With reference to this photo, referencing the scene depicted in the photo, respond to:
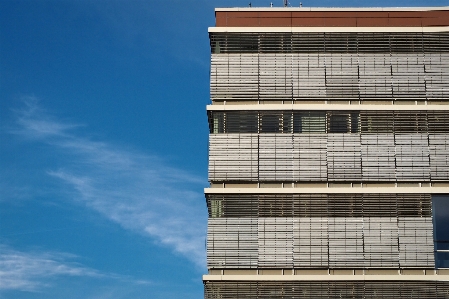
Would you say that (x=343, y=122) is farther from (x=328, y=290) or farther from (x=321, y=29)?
(x=328, y=290)

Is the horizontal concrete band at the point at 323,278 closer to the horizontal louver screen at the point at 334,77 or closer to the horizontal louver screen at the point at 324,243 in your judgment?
the horizontal louver screen at the point at 324,243

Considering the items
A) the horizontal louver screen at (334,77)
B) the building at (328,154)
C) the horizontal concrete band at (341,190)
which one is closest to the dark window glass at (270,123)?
the building at (328,154)

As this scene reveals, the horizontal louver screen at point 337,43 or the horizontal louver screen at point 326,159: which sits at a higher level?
the horizontal louver screen at point 337,43

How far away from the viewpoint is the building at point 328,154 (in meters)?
59.8

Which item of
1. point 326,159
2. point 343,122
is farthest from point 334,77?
point 326,159

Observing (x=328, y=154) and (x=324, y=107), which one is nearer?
(x=328, y=154)

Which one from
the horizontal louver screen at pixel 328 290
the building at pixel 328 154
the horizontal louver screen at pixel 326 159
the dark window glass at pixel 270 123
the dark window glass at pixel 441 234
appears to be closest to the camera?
the horizontal louver screen at pixel 328 290

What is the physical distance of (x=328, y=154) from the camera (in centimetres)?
6147

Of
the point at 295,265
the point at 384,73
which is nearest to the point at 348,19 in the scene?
the point at 384,73

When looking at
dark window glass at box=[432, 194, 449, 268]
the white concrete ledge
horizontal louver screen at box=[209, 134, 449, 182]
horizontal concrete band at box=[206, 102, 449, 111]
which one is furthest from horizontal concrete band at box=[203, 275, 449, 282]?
horizontal concrete band at box=[206, 102, 449, 111]

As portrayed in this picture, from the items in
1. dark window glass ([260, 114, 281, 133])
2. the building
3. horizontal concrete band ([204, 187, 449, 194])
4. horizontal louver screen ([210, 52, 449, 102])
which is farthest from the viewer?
horizontal louver screen ([210, 52, 449, 102])

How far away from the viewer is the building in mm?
59781

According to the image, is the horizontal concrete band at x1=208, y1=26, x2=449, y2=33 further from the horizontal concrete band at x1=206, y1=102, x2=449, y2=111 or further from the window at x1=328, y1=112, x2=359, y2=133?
the window at x1=328, y1=112, x2=359, y2=133

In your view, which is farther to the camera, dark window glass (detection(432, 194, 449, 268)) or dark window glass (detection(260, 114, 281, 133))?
dark window glass (detection(260, 114, 281, 133))
